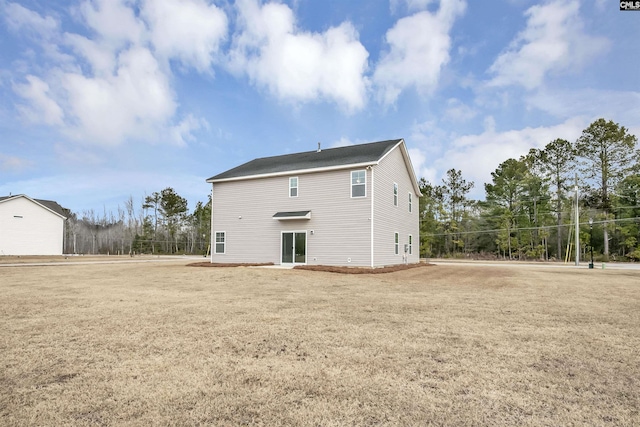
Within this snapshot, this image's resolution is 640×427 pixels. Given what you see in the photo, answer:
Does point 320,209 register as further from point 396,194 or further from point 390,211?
point 396,194

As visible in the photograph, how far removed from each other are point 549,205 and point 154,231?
175 ft

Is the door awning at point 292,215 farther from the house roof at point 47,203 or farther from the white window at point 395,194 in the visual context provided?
the house roof at point 47,203

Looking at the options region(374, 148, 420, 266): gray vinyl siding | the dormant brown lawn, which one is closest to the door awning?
region(374, 148, 420, 266): gray vinyl siding

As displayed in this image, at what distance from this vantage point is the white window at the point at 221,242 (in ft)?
68.8

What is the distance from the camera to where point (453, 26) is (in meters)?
15.5

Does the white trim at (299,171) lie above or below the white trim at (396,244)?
above

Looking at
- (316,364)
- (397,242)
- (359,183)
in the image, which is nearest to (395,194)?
(397,242)

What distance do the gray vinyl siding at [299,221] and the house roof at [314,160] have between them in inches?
16.7

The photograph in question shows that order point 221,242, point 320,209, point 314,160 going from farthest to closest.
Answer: point 221,242, point 314,160, point 320,209

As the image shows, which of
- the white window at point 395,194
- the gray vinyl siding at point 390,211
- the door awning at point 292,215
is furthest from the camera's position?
the white window at point 395,194

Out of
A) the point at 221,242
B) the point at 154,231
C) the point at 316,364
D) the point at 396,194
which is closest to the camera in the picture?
the point at 316,364

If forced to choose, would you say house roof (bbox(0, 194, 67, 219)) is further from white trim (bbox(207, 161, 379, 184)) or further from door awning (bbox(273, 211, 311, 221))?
door awning (bbox(273, 211, 311, 221))

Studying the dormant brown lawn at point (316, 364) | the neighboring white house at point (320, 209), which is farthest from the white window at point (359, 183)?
the dormant brown lawn at point (316, 364)

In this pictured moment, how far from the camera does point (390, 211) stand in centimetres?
1912
